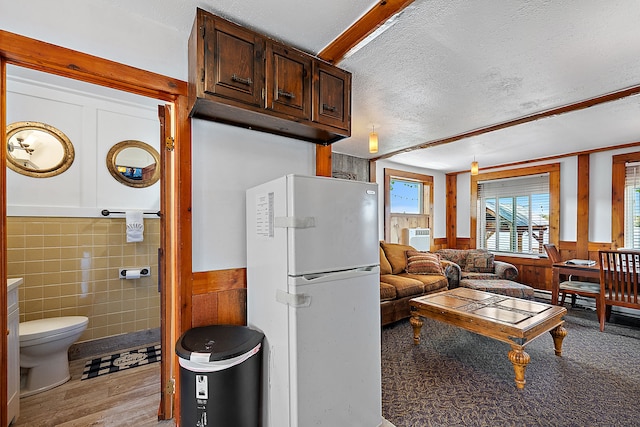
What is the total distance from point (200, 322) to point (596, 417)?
2635 millimetres

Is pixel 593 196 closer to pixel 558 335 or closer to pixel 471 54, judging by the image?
pixel 558 335

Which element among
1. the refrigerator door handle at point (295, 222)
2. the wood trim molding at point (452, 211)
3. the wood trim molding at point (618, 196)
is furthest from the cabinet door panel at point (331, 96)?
the wood trim molding at point (452, 211)

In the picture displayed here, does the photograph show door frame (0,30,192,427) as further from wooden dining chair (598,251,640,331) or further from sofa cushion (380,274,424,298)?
wooden dining chair (598,251,640,331)

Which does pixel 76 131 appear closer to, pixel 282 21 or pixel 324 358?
pixel 282 21

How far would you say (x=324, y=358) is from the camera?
1.46 metres

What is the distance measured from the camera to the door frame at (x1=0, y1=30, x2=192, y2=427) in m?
1.49

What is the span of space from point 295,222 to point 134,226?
7.53 feet

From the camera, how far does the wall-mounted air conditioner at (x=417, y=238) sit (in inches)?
209

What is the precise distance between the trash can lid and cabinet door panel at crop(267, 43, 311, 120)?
1.26 meters

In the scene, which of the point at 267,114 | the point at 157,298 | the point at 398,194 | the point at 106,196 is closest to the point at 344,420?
the point at 267,114

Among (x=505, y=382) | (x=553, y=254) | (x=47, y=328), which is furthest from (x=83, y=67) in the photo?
(x=553, y=254)

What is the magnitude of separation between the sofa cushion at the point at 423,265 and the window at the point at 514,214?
6.71 ft

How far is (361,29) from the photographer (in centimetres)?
153

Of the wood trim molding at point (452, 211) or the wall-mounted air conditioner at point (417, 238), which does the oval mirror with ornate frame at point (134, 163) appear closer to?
the wall-mounted air conditioner at point (417, 238)
